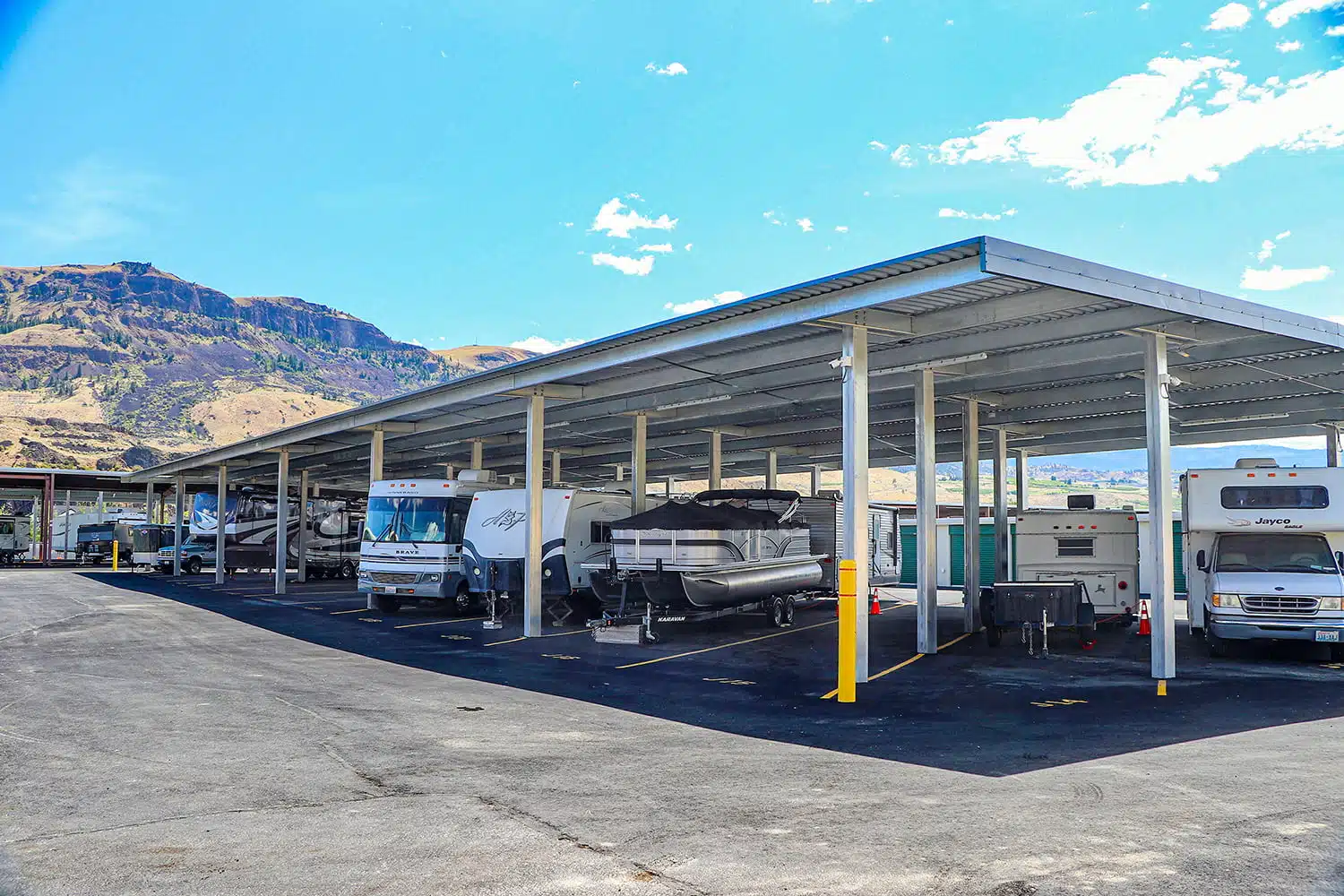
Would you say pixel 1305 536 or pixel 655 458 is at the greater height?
pixel 655 458

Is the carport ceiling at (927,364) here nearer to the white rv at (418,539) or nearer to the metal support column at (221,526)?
the white rv at (418,539)

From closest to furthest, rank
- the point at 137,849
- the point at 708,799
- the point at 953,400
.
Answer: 1. the point at 137,849
2. the point at 708,799
3. the point at 953,400

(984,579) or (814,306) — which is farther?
(984,579)

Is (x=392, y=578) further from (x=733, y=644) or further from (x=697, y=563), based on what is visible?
(x=733, y=644)

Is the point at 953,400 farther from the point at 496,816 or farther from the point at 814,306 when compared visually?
the point at 496,816

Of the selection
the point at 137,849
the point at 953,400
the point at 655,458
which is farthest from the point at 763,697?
the point at 655,458

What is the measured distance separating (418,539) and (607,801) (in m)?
17.4

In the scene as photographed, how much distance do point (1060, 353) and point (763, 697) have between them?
25.1ft

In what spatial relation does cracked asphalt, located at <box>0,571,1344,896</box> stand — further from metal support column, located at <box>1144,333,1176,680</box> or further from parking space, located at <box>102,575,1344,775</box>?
metal support column, located at <box>1144,333,1176,680</box>

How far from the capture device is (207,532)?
138 feet

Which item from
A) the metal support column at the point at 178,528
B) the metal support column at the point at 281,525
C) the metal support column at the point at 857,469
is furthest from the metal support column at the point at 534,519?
the metal support column at the point at 178,528

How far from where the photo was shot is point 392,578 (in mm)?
23891

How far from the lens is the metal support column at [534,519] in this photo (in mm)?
19406

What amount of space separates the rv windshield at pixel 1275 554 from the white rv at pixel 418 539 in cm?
1547
